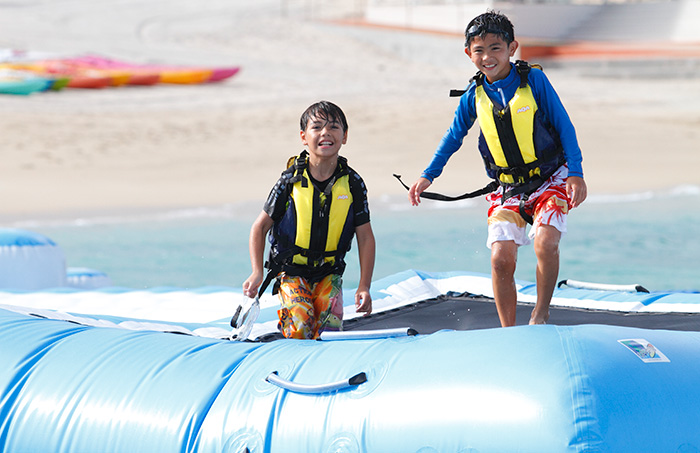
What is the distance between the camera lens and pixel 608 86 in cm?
1464

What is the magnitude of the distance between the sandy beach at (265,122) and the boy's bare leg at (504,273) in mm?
6602

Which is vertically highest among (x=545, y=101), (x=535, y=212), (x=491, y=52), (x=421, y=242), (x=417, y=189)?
(x=491, y=52)

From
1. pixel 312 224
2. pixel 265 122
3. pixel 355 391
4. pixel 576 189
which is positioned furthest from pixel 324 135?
pixel 265 122

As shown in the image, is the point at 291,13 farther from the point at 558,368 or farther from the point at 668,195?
the point at 558,368

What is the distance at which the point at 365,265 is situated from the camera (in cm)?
266

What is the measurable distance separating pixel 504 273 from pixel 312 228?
1.99 ft

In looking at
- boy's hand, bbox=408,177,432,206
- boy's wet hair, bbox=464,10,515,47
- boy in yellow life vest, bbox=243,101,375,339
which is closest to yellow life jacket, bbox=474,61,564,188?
boy's wet hair, bbox=464,10,515,47

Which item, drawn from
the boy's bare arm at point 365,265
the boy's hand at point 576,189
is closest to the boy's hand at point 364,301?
the boy's bare arm at point 365,265

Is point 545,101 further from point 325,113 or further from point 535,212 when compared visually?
point 325,113

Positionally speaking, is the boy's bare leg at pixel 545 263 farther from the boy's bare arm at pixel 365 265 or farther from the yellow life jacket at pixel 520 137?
the boy's bare arm at pixel 365 265

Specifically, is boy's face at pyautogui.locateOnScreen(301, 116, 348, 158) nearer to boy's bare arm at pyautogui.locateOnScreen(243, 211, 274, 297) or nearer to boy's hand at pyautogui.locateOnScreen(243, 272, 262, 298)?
boy's bare arm at pyautogui.locateOnScreen(243, 211, 274, 297)

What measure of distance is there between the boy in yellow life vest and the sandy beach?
257 inches

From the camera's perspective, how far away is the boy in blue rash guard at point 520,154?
269 centimetres

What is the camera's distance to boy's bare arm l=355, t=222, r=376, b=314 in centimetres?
257
